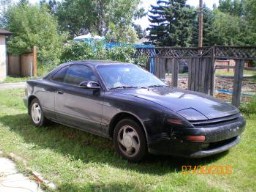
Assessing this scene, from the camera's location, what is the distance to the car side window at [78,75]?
6109 mm

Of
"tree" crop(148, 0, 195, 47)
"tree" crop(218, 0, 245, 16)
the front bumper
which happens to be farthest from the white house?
"tree" crop(218, 0, 245, 16)

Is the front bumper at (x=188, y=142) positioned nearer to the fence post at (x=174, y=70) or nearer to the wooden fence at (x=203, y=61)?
the wooden fence at (x=203, y=61)

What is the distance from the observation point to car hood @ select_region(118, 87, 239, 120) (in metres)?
4.80

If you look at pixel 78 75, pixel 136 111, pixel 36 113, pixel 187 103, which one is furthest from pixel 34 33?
pixel 187 103

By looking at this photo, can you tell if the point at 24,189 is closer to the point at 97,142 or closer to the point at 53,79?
the point at 97,142

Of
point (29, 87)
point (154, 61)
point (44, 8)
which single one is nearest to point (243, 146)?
point (29, 87)

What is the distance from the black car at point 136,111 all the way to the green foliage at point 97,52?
510cm

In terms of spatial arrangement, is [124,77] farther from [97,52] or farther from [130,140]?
[97,52]

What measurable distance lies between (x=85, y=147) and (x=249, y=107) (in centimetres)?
476

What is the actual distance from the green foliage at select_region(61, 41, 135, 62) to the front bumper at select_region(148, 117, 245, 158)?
7.62 meters

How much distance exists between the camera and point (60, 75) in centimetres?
685

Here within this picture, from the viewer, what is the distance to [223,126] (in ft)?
15.9
